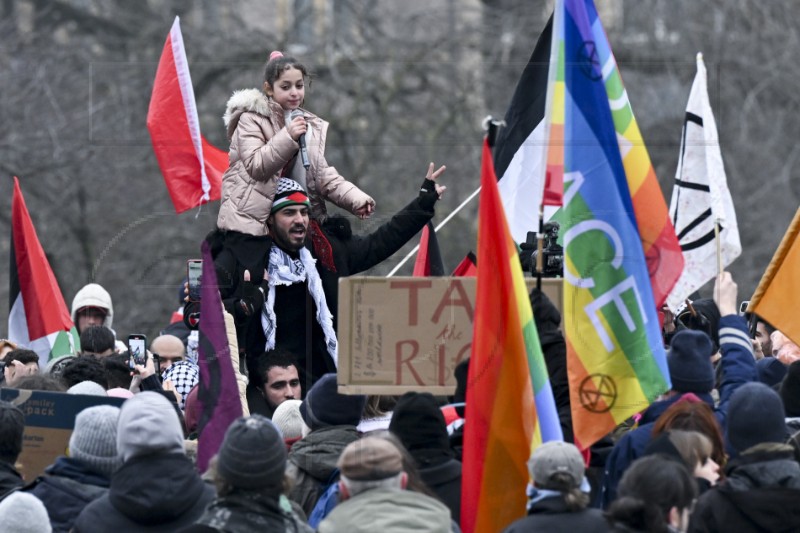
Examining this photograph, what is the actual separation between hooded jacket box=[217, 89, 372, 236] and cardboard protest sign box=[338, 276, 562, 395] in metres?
1.62

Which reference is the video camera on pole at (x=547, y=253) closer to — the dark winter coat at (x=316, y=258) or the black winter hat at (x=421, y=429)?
the dark winter coat at (x=316, y=258)

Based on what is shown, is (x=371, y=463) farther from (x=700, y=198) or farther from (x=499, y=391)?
(x=700, y=198)

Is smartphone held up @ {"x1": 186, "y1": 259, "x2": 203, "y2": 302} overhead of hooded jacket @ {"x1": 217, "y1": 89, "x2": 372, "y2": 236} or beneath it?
beneath

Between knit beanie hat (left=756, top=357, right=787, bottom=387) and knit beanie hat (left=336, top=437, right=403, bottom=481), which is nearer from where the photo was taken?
knit beanie hat (left=336, top=437, right=403, bottom=481)

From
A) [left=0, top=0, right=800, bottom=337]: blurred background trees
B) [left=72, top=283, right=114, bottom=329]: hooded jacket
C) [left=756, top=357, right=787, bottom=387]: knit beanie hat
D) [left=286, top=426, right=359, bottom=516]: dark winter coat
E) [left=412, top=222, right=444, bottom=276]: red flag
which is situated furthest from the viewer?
[left=0, top=0, right=800, bottom=337]: blurred background trees

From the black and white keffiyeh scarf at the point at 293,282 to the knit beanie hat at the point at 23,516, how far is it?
3.27 meters

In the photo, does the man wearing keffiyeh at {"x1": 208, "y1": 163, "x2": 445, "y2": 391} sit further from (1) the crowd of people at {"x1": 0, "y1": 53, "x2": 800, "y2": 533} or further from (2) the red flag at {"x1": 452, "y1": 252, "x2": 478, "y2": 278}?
(2) the red flag at {"x1": 452, "y1": 252, "x2": 478, "y2": 278}

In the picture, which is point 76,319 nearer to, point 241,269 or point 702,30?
point 241,269

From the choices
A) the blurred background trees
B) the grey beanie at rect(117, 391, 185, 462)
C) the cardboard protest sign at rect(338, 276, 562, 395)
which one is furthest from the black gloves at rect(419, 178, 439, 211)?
the blurred background trees

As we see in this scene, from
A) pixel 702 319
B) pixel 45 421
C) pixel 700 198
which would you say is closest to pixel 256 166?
pixel 700 198

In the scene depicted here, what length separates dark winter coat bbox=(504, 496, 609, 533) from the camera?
6340 mm

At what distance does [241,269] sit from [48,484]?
2.80 metres

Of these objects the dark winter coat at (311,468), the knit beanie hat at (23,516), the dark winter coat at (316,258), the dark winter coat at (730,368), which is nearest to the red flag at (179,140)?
the dark winter coat at (316,258)

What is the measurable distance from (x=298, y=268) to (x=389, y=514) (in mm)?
3628
